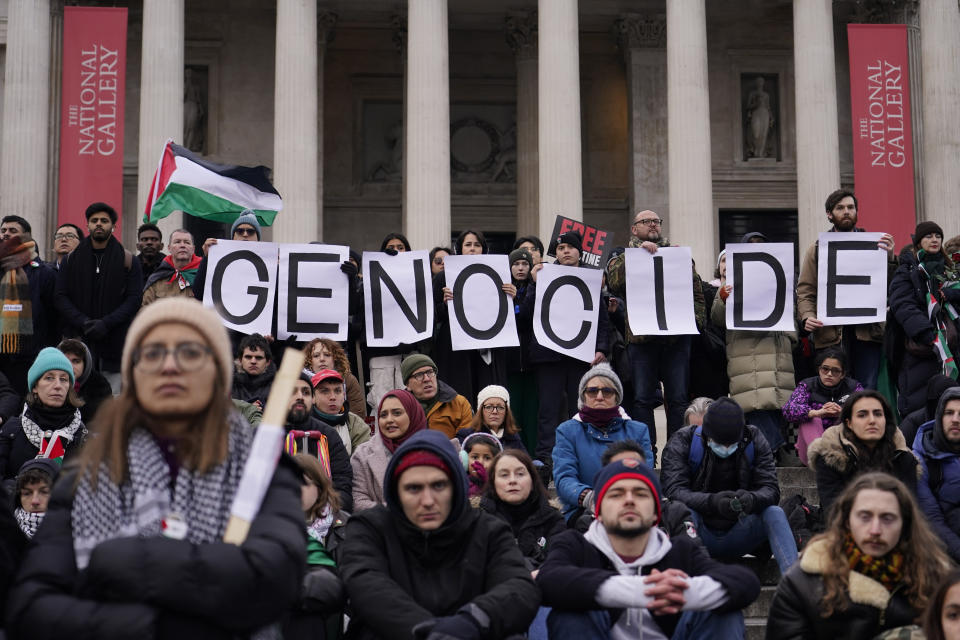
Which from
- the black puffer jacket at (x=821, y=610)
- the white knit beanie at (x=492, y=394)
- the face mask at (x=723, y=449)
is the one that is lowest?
the black puffer jacket at (x=821, y=610)

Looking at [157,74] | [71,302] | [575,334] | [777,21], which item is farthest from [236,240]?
[777,21]

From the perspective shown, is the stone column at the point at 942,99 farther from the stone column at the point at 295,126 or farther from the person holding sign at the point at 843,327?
the person holding sign at the point at 843,327

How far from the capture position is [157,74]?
32.2 m

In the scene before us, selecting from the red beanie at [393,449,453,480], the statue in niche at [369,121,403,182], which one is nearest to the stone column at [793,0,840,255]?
the statue in niche at [369,121,403,182]

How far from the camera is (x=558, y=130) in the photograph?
3194 cm

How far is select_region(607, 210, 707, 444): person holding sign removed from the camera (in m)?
15.5

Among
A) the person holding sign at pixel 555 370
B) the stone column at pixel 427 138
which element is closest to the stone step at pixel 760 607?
the person holding sign at pixel 555 370

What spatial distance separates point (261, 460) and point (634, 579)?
362cm

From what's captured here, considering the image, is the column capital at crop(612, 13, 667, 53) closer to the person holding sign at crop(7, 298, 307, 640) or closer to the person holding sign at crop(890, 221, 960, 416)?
the person holding sign at crop(890, 221, 960, 416)

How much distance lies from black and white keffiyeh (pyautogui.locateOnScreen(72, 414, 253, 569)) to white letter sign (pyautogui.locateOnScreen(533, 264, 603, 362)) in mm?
10963

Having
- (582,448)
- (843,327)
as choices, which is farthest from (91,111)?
(582,448)

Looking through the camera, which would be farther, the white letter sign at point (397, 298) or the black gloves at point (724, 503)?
the white letter sign at point (397, 298)

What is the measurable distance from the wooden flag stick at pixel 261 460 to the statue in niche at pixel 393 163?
3497 cm

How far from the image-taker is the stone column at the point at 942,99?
110ft
